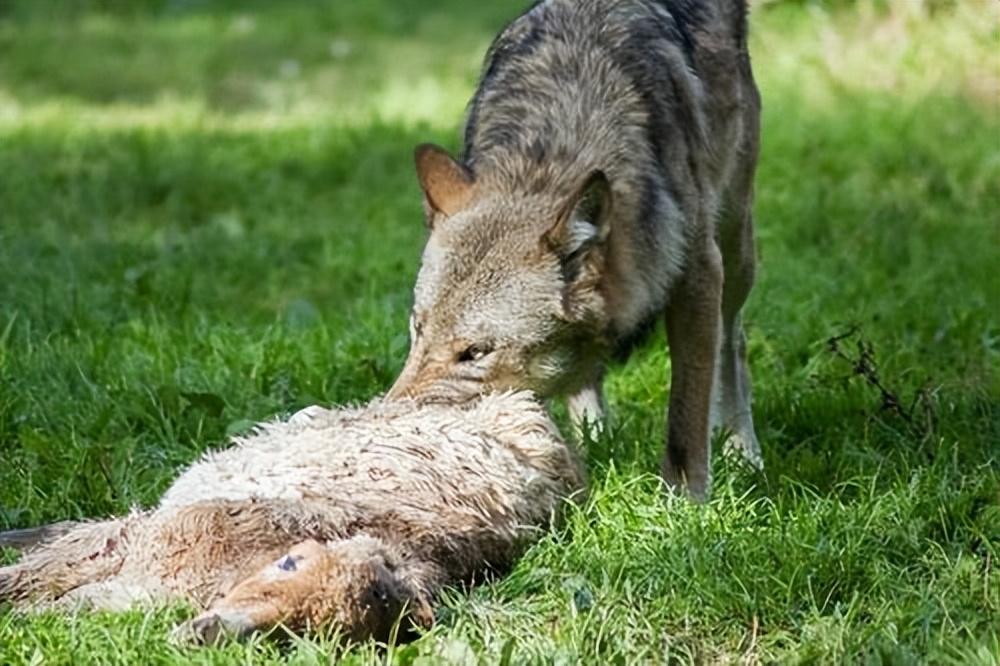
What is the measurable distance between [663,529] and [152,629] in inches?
52.7

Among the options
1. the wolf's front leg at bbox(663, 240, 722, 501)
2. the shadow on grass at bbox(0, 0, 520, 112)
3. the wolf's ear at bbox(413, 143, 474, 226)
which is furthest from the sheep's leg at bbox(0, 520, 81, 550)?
the shadow on grass at bbox(0, 0, 520, 112)

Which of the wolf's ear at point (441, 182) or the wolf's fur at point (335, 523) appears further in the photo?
the wolf's ear at point (441, 182)

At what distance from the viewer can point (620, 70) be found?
5.39 metres

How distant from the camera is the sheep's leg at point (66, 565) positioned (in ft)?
13.1

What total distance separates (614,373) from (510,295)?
1.52m

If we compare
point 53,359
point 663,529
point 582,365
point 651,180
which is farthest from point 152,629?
point 53,359

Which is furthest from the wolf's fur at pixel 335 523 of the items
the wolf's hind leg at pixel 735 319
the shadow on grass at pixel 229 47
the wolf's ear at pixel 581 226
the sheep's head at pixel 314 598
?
the shadow on grass at pixel 229 47

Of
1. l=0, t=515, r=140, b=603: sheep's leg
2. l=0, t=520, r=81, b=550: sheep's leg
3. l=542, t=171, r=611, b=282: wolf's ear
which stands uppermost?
l=542, t=171, r=611, b=282: wolf's ear

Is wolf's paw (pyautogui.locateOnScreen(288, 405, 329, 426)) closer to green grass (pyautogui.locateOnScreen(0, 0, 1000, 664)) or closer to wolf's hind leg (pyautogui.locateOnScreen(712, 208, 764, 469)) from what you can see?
green grass (pyautogui.locateOnScreen(0, 0, 1000, 664))

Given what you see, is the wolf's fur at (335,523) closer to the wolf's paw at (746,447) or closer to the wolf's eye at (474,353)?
the wolf's eye at (474,353)

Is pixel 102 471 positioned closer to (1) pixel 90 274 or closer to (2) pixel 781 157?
(1) pixel 90 274

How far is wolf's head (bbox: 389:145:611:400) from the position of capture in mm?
4836

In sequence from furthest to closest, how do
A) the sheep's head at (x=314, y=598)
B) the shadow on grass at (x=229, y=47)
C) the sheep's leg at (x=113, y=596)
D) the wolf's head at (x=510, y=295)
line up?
the shadow on grass at (x=229, y=47) → the wolf's head at (x=510, y=295) → the sheep's leg at (x=113, y=596) → the sheep's head at (x=314, y=598)

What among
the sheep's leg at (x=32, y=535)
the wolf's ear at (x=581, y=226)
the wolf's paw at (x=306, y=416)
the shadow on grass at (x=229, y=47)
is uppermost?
the wolf's ear at (x=581, y=226)
